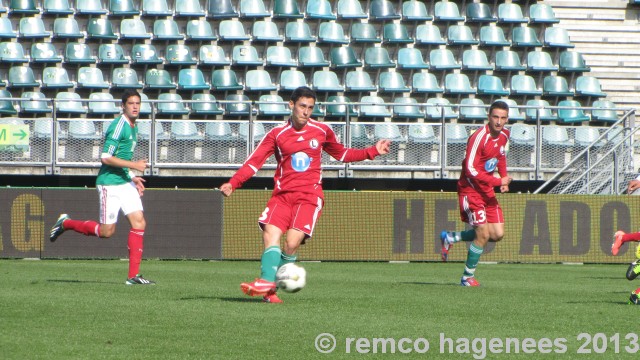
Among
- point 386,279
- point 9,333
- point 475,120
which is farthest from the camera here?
point 475,120

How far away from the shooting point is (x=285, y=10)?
25.0 metres

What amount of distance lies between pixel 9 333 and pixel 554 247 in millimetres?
13914

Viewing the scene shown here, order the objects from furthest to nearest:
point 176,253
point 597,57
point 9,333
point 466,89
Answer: point 597,57
point 466,89
point 176,253
point 9,333

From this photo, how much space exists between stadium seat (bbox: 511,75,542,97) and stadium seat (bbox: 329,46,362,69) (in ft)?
A: 11.9

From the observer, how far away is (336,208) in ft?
62.9

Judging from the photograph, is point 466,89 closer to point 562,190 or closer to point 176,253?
point 562,190

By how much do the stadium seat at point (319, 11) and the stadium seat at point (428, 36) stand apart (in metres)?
1.99

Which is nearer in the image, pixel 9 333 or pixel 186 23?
pixel 9 333

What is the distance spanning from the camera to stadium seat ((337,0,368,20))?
25.4 m

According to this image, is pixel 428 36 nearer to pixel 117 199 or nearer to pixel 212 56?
pixel 212 56

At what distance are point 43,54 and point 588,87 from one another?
12.3 metres

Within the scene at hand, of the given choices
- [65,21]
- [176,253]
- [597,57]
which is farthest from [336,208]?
[597,57]

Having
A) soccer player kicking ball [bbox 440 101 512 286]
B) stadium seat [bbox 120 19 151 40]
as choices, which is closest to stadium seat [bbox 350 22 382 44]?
stadium seat [bbox 120 19 151 40]

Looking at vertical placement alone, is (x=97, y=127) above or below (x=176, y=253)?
above
